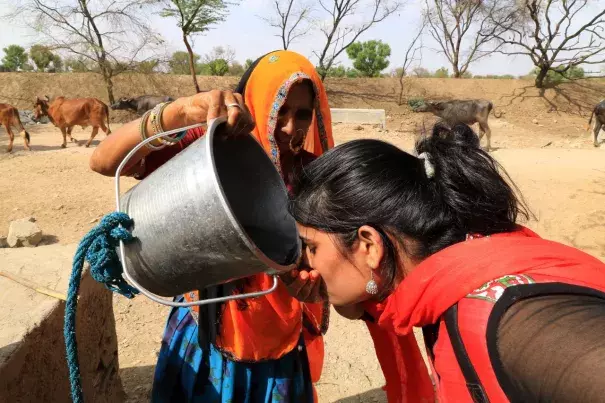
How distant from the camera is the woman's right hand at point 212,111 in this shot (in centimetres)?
113

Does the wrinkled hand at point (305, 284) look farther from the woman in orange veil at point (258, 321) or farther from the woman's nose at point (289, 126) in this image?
the woman's nose at point (289, 126)

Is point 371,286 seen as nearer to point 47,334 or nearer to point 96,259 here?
point 96,259

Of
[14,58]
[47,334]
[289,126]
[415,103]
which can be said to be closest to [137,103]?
[415,103]

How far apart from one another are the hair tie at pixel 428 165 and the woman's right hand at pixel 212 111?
0.44 meters

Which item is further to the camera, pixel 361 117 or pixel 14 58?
pixel 14 58

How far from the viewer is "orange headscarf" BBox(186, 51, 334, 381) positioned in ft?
4.83

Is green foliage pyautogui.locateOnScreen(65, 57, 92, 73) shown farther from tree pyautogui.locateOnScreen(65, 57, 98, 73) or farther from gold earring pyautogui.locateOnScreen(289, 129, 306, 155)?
gold earring pyautogui.locateOnScreen(289, 129, 306, 155)

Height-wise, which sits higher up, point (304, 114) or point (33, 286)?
point (304, 114)

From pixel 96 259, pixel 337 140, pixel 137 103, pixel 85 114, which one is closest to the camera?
pixel 96 259

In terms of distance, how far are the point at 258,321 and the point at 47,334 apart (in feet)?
2.54

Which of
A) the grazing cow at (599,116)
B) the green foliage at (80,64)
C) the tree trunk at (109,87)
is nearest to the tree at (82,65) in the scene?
the green foliage at (80,64)

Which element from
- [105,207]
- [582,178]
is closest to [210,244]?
[105,207]

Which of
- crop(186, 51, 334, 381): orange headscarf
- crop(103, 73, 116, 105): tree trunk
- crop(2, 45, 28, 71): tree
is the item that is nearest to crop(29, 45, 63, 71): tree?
crop(2, 45, 28, 71): tree

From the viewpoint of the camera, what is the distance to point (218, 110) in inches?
45.9
